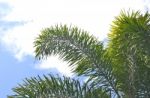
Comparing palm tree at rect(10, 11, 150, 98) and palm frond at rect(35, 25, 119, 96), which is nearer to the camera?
palm tree at rect(10, 11, 150, 98)

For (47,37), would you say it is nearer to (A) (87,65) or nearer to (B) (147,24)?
(A) (87,65)

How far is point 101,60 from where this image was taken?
54.6 feet

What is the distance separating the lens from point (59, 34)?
55.2 feet

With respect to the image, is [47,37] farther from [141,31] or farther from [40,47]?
[141,31]

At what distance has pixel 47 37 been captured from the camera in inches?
659

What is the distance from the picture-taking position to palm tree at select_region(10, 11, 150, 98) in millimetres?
15234

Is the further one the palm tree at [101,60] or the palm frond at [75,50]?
the palm frond at [75,50]

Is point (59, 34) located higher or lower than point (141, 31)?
higher

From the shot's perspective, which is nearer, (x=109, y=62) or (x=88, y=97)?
(x=88, y=97)

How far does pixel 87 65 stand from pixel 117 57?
80 centimetres

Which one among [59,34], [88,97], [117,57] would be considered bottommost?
[88,97]

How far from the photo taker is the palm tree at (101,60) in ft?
50.0

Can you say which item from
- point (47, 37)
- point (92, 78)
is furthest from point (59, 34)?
point (92, 78)

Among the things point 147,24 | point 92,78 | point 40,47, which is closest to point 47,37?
point 40,47
